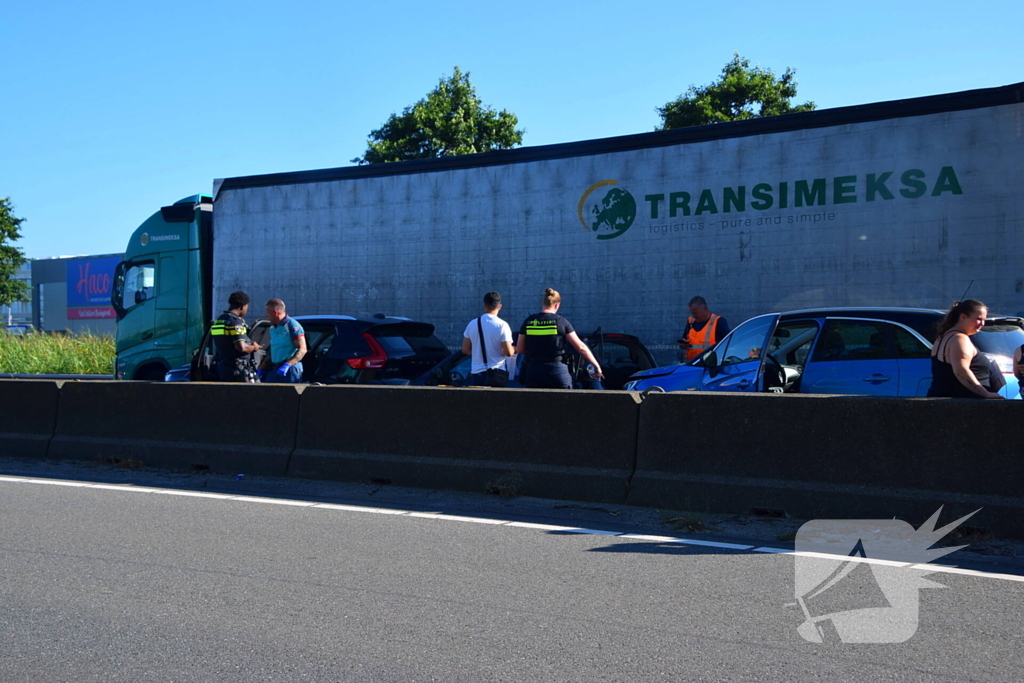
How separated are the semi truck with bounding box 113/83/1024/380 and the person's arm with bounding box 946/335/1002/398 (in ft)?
12.6

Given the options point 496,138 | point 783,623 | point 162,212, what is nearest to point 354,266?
point 162,212

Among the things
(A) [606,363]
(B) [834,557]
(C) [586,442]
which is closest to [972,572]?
(B) [834,557]

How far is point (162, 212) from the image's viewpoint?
58.1ft

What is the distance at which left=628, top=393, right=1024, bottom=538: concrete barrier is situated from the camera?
672 cm

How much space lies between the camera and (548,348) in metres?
9.76

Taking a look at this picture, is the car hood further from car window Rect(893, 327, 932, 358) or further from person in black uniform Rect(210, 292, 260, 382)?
person in black uniform Rect(210, 292, 260, 382)

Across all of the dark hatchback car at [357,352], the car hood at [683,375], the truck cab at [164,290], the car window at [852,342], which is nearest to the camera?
the car window at [852,342]

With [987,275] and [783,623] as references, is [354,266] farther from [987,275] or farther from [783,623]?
[783,623]

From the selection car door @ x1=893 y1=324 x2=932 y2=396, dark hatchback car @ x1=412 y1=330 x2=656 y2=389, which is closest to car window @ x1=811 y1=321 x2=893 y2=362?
car door @ x1=893 y1=324 x2=932 y2=396

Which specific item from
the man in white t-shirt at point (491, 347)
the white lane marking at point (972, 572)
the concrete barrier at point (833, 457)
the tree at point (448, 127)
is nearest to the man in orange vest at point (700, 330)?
the man in white t-shirt at point (491, 347)

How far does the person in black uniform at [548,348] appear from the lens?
9.73 metres

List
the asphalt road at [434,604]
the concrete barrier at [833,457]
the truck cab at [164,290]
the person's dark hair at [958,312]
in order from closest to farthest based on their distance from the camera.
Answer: the asphalt road at [434,604] < the concrete barrier at [833,457] < the person's dark hair at [958,312] < the truck cab at [164,290]

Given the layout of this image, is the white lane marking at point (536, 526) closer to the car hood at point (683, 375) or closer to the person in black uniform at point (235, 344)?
the person in black uniform at point (235, 344)

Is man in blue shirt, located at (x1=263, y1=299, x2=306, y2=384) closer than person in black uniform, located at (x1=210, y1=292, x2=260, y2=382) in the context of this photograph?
No
